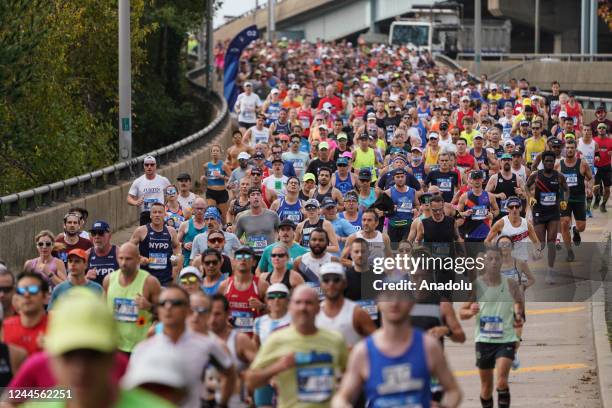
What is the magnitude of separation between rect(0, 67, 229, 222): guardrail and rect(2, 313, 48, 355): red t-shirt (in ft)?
36.2

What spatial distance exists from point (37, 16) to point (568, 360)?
12045mm

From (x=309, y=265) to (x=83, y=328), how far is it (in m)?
10.0

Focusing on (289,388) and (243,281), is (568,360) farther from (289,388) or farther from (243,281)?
(289,388)

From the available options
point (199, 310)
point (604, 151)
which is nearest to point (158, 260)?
point (199, 310)

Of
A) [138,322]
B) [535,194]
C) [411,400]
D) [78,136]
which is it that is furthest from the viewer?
[78,136]

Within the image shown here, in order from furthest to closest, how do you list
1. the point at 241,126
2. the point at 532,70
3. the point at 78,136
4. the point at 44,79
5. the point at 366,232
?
the point at 532,70, the point at 241,126, the point at 78,136, the point at 44,79, the point at 366,232

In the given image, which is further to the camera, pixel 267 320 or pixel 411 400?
pixel 267 320

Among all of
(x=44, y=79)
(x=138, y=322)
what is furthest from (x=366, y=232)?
(x=44, y=79)

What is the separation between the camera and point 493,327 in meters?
13.2

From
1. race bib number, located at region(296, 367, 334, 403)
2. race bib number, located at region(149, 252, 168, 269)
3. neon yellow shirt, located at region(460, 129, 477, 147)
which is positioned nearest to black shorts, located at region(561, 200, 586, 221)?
neon yellow shirt, located at region(460, 129, 477, 147)

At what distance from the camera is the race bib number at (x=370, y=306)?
12695mm

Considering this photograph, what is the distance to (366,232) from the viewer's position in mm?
16031

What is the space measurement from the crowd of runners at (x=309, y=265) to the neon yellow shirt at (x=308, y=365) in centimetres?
1

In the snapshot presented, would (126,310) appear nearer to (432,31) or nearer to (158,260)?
(158,260)
